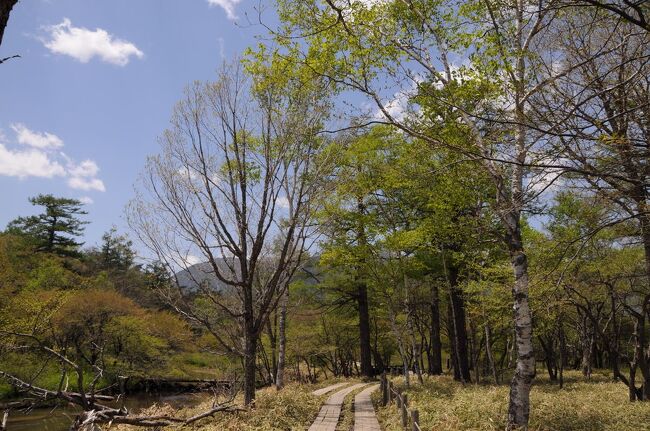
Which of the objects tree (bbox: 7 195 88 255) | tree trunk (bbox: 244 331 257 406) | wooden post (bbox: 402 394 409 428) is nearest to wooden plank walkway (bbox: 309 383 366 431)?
tree trunk (bbox: 244 331 257 406)

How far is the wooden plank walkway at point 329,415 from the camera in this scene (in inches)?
405

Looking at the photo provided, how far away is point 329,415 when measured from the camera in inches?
473

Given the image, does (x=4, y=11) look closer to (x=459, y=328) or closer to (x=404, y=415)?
(x=404, y=415)

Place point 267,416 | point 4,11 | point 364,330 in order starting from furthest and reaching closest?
point 364,330, point 267,416, point 4,11

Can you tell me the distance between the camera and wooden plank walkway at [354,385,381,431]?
34.3 feet

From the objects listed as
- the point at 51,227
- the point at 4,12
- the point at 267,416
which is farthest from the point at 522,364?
the point at 51,227

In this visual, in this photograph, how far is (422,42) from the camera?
328 inches

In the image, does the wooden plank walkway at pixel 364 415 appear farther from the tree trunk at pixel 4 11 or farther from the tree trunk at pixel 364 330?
the tree trunk at pixel 4 11

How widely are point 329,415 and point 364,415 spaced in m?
1.00

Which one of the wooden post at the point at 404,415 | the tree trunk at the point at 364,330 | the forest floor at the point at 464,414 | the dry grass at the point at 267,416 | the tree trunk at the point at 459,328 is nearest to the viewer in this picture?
the dry grass at the point at 267,416

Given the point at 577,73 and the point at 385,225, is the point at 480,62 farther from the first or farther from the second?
the point at 385,225

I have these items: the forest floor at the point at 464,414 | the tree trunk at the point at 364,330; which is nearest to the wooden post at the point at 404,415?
the forest floor at the point at 464,414

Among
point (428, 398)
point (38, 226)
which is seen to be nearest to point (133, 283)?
point (38, 226)

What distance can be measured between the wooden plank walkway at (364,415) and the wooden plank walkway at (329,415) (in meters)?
0.52
